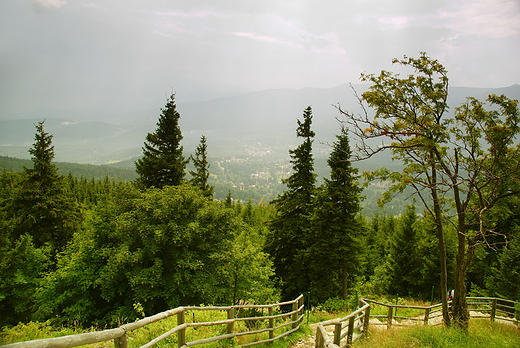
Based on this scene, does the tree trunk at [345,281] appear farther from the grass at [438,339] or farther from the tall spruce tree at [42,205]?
the tall spruce tree at [42,205]

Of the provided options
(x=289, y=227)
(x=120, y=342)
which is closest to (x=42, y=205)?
(x=289, y=227)

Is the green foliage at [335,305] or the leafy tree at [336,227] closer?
the green foliage at [335,305]

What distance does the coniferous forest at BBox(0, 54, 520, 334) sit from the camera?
7008 millimetres

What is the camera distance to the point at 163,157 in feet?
59.0

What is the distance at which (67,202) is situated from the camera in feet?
61.4

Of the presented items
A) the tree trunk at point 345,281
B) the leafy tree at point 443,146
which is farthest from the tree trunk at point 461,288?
the tree trunk at point 345,281

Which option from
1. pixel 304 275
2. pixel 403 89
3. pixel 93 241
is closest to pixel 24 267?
pixel 93 241

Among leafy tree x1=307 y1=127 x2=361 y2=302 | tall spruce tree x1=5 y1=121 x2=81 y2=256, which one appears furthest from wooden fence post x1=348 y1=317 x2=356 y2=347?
tall spruce tree x1=5 y1=121 x2=81 y2=256

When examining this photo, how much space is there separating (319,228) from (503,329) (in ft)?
30.2

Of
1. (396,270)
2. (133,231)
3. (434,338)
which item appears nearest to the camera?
(434,338)

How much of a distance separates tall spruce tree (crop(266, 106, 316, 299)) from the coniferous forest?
0.11m

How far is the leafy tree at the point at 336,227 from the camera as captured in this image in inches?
603

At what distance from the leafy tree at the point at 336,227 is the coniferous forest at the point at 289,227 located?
3.3 inches

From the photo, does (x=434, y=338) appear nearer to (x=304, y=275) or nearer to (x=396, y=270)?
(x=304, y=275)
